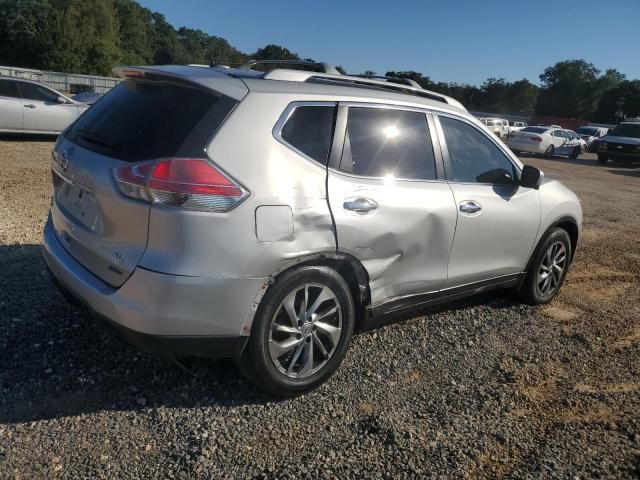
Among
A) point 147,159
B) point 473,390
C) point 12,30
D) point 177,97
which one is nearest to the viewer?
point 147,159

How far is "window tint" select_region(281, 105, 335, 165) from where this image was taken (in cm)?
301

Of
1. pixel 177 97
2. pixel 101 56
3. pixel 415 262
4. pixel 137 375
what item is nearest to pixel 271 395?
pixel 137 375

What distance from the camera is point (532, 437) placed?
300cm

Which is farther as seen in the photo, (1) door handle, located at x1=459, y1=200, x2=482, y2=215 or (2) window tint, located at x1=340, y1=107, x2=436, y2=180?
(1) door handle, located at x1=459, y1=200, x2=482, y2=215

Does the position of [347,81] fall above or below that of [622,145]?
above

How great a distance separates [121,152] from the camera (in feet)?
9.28

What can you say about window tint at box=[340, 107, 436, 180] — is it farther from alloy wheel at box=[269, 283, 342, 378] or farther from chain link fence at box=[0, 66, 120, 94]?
chain link fence at box=[0, 66, 120, 94]

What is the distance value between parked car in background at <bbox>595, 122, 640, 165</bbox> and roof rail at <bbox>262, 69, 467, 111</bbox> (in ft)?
73.8

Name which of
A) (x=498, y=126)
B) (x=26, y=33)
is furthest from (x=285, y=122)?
(x=26, y=33)

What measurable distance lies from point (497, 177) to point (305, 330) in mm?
2064

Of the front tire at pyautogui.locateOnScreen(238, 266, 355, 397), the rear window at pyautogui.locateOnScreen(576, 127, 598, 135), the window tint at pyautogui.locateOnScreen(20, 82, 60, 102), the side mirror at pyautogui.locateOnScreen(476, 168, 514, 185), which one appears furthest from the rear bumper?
the rear window at pyautogui.locateOnScreen(576, 127, 598, 135)

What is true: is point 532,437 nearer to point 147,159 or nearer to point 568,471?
point 568,471

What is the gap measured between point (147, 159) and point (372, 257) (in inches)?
54.6

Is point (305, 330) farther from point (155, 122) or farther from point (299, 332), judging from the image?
point (155, 122)
